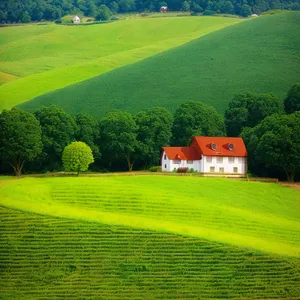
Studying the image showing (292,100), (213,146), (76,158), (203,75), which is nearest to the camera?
(76,158)

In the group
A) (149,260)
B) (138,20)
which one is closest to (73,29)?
(138,20)

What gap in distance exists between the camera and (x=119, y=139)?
91.7m

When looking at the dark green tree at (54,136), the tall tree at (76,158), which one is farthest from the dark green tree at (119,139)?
the tall tree at (76,158)

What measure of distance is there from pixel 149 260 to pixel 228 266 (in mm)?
5397

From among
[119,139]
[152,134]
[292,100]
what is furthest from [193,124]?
[292,100]

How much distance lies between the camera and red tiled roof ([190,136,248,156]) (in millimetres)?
87344

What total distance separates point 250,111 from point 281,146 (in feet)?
62.6

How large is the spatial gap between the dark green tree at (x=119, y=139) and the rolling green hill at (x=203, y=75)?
708 inches

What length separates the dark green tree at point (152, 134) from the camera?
92500 mm

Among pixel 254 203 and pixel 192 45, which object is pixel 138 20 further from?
pixel 254 203

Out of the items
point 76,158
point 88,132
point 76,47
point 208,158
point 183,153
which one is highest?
point 76,47

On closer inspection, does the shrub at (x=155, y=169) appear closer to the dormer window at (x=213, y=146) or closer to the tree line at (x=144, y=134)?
the tree line at (x=144, y=134)

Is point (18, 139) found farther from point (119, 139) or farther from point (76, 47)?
point (76, 47)

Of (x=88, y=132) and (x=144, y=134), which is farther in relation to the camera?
(x=144, y=134)
